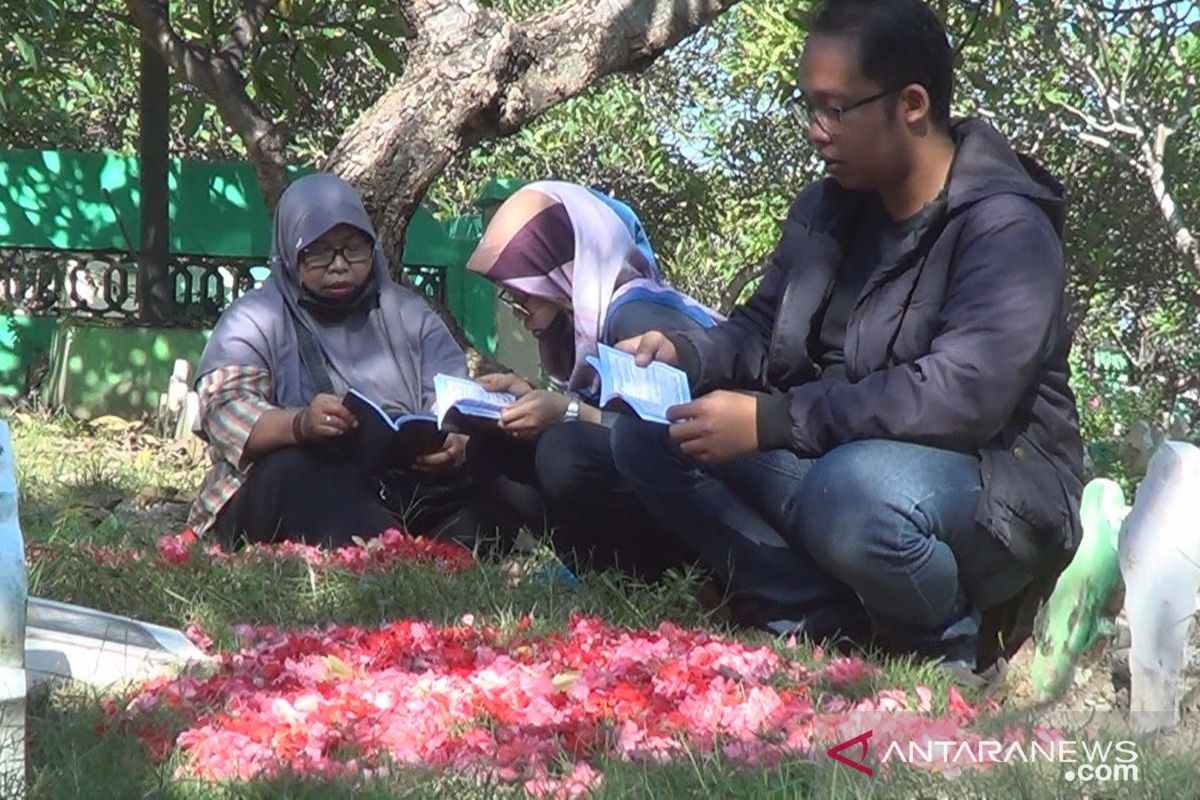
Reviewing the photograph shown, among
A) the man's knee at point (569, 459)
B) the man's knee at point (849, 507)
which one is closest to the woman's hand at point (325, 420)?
the man's knee at point (569, 459)

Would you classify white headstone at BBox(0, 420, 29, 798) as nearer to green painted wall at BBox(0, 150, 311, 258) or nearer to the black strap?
the black strap

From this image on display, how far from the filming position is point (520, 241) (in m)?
4.52

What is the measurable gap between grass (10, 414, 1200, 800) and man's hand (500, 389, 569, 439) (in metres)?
0.35

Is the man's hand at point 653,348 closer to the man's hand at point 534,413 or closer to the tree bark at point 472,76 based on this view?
the man's hand at point 534,413

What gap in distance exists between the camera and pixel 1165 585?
2768 mm

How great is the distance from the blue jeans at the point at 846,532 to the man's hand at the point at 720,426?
0.50 feet

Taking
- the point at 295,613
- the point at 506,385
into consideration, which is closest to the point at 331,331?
the point at 506,385

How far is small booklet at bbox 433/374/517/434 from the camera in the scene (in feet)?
13.9

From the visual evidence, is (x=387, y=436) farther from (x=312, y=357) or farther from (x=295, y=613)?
(x=295, y=613)

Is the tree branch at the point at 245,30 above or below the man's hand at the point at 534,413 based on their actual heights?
above

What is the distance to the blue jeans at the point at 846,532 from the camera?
3.33m

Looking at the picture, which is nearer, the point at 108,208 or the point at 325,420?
the point at 325,420

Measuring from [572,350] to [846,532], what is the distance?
1453 millimetres

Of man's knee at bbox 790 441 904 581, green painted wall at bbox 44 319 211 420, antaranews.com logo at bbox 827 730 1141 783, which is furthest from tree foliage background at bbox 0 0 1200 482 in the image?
antaranews.com logo at bbox 827 730 1141 783
